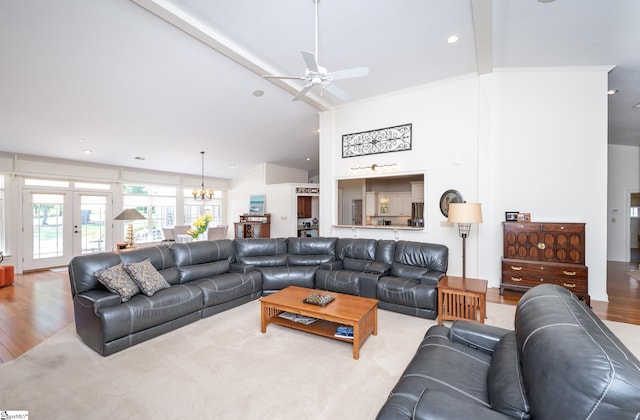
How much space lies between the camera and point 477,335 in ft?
6.49

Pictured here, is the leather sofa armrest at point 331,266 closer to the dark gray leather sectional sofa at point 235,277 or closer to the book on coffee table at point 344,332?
the dark gray leather sectional sofa at point 235,277

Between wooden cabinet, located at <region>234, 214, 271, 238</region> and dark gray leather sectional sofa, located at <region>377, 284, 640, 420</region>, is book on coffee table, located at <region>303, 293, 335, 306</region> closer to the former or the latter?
dark gray leather sectional sofa, located at <region>377, 284, 640, 420</region>

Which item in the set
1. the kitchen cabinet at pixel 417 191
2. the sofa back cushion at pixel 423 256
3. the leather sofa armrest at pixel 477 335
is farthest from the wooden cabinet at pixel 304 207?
the leather sofa armrest at pixel 477 335

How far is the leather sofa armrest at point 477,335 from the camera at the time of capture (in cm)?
192

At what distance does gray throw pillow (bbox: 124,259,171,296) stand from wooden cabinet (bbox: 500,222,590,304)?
4.81 meters

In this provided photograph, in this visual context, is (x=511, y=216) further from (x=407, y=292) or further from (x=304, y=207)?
(x=304, y=207)

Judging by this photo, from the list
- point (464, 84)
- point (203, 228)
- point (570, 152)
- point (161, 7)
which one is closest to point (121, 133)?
point (203, 228)

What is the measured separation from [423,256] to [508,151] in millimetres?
2321

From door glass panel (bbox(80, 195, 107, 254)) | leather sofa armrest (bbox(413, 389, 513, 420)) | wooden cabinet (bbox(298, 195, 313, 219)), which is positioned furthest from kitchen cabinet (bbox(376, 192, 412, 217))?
leather sofa armrest (bbox(413, 389, 513, 420))

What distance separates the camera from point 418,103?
538 centimetres

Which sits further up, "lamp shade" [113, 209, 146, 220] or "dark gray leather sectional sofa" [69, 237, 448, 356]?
"lamp shade" [113, 209, 146, 220]

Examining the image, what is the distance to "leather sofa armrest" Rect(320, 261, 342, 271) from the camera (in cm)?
454

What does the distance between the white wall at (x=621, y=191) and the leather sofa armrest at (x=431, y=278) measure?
21.1 feet

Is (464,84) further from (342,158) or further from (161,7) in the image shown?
(161,7)
